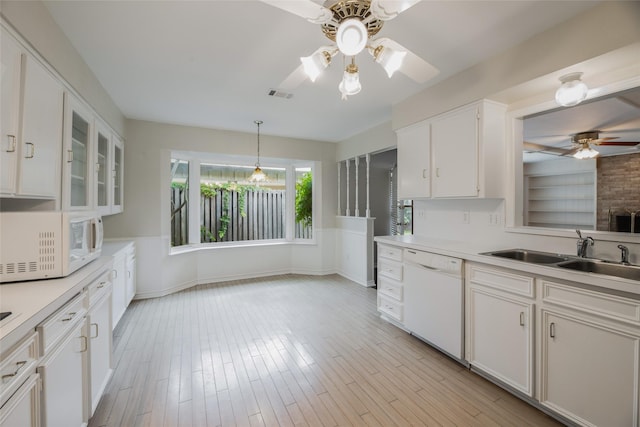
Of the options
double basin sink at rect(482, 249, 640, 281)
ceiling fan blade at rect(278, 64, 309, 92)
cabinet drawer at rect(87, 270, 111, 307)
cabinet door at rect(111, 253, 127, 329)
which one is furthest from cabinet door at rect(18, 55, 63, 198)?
double basin sink at rect(482, 249, 640, 281)

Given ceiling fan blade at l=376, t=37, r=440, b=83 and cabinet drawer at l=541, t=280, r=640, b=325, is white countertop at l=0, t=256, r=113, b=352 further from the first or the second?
cabinet drawer at l=541, t=280, r=640, b=325

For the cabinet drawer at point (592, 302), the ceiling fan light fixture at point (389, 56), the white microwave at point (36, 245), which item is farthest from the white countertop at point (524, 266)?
the white microwave at point (36, 245)

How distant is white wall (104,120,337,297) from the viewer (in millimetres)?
4102

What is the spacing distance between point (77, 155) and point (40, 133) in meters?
0.70

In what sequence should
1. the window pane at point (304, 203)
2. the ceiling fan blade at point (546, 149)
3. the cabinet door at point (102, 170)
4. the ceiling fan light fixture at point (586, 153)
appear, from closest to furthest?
the ceiling fan light fixture at point (586, 153) < the ceiling fan blade at point (546, 149) < the cabinet door at point (102, 170) < the window pane at point (304, 203)

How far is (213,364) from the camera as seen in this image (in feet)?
8.00

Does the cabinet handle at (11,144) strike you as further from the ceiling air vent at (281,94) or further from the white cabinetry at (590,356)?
the white cabinetry at (590,356)

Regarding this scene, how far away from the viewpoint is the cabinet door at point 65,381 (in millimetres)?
1227

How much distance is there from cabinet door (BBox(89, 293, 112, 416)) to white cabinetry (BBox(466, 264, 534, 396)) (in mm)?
A: 2714

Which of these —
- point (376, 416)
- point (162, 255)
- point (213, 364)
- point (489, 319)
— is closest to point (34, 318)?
point (213, 364)

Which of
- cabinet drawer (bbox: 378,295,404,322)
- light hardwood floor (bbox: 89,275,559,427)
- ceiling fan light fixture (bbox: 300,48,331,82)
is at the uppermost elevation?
ceiling fan light fixture (bbox: 300,48,331,82)

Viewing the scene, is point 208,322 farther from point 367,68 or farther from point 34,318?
point 367,68

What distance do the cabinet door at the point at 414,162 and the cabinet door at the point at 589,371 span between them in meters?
1.62

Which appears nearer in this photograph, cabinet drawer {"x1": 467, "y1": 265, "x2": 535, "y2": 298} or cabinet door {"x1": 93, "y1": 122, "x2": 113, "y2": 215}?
cabinet drawer {"x1": 467, "y1": 265, "x2": 535, "y2": 298}
